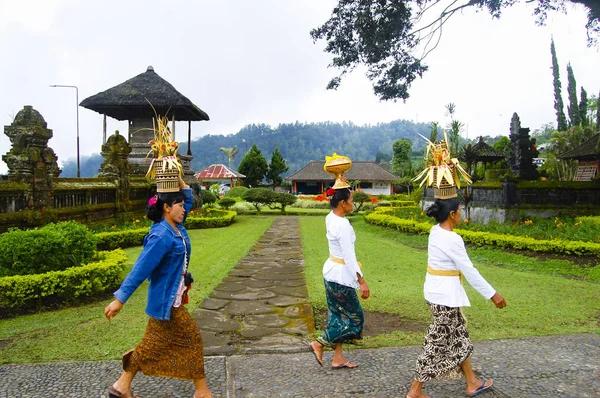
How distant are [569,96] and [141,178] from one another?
1651 inches

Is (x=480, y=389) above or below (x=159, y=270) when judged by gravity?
below

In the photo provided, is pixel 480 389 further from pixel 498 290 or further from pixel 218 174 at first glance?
pixel 218 174

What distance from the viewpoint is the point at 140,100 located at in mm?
17453

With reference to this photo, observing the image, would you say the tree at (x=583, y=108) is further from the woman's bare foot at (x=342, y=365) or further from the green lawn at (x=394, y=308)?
the woman's bare foot at (x=342, y=365)

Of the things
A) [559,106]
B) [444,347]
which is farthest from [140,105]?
[559,106]

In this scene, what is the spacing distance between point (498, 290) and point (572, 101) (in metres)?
43.6

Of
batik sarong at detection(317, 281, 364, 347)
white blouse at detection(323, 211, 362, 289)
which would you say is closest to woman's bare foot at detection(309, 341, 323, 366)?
batik sarong at detection(317, 281, 364, 347)

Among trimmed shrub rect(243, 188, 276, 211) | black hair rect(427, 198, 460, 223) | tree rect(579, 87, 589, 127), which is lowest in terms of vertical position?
trimmed shrub rect(243, 188, 276, 211)

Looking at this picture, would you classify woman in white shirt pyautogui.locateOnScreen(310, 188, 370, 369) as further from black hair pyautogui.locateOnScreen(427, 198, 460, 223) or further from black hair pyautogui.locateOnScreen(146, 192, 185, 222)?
black hair pyautogui.locateOnScreen(146, 192, 185, 222)

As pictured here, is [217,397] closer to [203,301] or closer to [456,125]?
[203,301]

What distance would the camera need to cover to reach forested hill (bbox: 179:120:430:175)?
394 feet

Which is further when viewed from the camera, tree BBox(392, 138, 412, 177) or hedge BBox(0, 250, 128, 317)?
tree BBox(392, 138, 412, 177)

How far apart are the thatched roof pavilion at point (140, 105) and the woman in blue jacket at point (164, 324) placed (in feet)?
47.6

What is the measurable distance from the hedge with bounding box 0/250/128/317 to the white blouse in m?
3.57
